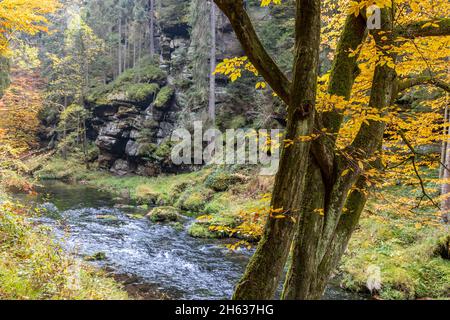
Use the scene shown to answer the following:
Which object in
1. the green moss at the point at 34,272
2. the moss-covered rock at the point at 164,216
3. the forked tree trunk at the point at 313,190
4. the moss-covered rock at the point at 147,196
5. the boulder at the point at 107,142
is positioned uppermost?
the forked tree trunk at the point at 313,190

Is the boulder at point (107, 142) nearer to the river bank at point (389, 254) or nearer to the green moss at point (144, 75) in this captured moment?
the green moss at point (144, 75)

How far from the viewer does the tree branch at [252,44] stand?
2.80 m

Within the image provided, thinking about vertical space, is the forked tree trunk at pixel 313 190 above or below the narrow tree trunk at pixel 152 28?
below

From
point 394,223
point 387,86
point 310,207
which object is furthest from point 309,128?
point 394,223

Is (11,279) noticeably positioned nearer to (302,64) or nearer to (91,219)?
(302,64)

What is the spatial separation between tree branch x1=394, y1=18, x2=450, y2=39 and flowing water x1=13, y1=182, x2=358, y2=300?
659 centimetres

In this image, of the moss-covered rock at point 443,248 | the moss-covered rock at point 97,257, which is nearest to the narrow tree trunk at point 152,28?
the moss-covered rock at point 97,257

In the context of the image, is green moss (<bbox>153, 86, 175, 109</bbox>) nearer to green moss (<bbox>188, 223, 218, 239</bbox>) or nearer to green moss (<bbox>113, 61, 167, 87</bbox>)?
green moss (<bbox>113, 61, 167, 87</bbox>)

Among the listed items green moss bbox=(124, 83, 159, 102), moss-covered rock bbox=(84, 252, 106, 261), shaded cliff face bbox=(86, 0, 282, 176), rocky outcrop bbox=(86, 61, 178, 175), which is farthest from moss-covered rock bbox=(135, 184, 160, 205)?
green moss bbox=(124, 83, 159, 102)

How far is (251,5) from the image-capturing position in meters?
27.7

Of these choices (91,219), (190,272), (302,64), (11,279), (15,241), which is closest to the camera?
(302,64)

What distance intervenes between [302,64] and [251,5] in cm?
2765

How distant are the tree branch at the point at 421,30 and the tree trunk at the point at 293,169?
1302 millimetres

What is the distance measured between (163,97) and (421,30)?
27.3 m
